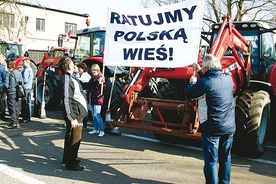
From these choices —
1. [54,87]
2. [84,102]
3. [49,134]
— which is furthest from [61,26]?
[84,102]

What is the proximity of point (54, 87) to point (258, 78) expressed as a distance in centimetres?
626

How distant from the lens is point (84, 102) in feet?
16.4

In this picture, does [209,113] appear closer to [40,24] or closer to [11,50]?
[11,50]

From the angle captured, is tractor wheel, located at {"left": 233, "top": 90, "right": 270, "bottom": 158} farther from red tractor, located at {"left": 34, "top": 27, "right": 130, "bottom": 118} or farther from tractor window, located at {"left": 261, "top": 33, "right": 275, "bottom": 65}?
red tractor, located at {"left": 34, "top": 27, "right": 130, "bottom": 118}

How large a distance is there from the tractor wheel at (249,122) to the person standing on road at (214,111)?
156 centimetres

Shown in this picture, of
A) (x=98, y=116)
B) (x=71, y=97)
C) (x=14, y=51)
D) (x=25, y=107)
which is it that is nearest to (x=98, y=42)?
(x=25, y=107)

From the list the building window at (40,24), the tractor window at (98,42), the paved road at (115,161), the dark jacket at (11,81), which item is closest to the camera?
the paved road at (115,161)

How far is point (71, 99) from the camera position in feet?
15.8

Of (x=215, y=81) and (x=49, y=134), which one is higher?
(x=215, y=81)

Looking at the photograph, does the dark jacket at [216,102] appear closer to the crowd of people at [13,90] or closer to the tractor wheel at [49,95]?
the crowd of people at [13,90]

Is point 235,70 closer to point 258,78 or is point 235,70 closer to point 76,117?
point 258,78

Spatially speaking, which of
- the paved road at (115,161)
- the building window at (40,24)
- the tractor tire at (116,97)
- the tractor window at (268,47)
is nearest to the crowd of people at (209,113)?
the paved road at (115,161)

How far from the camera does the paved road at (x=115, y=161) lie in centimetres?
458

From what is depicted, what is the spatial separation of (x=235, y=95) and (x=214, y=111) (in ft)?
8.12
